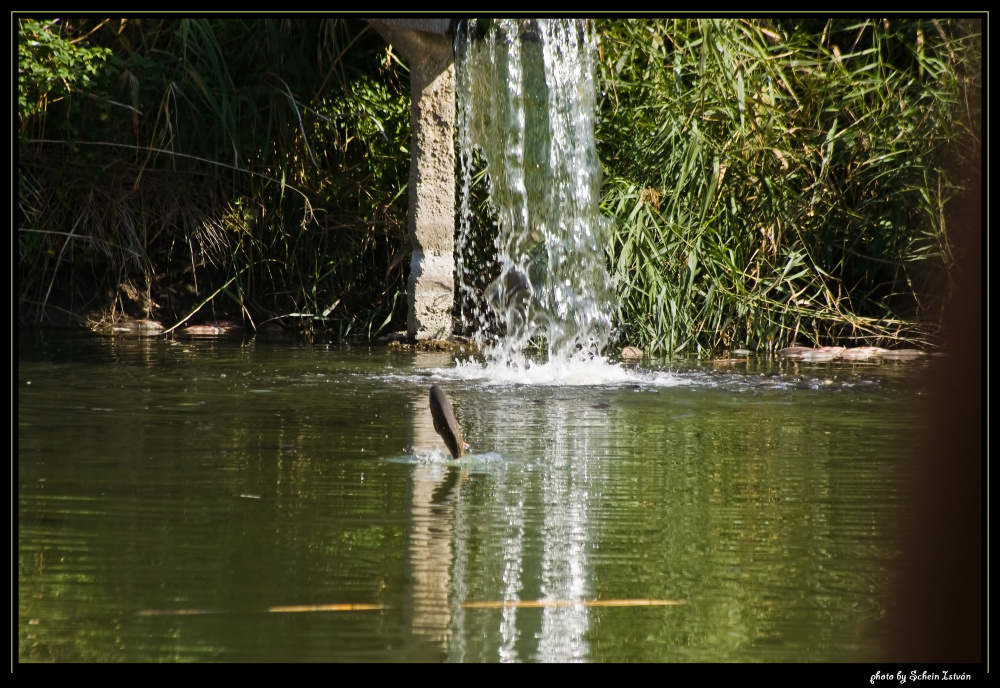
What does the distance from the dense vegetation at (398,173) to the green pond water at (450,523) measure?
7.53 feet

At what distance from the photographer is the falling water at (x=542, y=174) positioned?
298 inches

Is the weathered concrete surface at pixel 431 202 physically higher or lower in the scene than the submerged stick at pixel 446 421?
higher

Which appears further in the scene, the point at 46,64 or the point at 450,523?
the point at 46,64

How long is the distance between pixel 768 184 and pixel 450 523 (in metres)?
5.39

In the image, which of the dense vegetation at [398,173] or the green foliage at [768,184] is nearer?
the green foliage at [768,184]

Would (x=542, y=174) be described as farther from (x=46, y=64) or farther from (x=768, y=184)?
(x=46, y=64)

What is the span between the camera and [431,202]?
25.9ft

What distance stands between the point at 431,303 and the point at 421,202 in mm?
663

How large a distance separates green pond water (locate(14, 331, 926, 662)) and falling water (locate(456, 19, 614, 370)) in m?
1.97

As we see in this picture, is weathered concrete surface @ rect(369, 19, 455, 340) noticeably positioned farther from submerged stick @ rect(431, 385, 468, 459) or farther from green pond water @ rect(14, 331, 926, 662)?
submerged stick @ rect(431, 385, 468, 459)

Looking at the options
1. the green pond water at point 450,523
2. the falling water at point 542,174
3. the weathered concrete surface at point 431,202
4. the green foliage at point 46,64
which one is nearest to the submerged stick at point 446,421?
the green pond water at point 450,523

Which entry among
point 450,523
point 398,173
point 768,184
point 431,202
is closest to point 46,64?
point 398,173

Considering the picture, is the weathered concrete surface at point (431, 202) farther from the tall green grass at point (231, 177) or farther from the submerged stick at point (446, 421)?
the submerged stick at point (446, 421)
